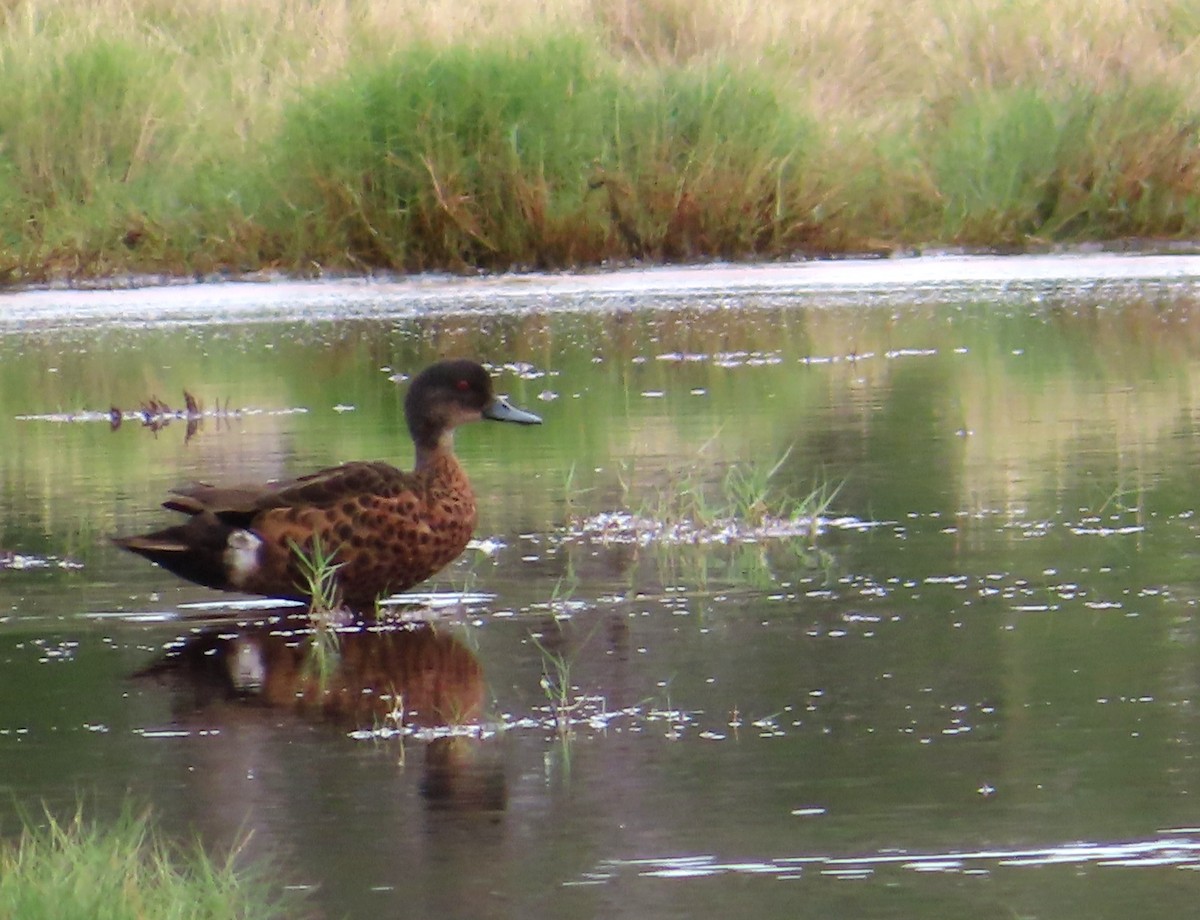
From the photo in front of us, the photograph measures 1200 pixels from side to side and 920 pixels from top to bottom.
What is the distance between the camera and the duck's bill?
779 centimetres

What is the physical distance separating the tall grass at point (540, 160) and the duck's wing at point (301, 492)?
1153 cm

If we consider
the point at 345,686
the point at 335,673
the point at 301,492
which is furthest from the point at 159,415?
the point at 345,686

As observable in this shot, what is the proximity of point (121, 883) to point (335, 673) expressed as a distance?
215 cm

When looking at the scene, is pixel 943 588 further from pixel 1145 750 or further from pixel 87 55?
pixel 87 55

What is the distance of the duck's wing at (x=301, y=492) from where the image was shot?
699 cm

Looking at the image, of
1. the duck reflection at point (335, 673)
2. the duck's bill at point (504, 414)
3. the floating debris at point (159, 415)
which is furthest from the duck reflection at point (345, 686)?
the floating debris at point (159, 415)

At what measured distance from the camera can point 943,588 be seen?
22.7 feet

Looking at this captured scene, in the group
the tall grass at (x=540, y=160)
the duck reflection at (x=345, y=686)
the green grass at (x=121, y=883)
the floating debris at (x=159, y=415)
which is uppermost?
the tall grass at (x=540, y=160)

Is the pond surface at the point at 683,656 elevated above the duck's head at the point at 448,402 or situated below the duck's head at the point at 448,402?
below

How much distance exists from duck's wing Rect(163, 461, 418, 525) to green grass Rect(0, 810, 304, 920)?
247 cm

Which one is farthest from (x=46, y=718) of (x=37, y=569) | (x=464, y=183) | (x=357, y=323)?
(x=464, y=183)

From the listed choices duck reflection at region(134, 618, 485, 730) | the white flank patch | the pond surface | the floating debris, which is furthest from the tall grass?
duck reflection at region(134, 618, 485, 730)

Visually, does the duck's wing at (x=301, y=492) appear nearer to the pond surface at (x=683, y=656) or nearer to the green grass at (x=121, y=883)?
the pond surface at (x=683, y=656)

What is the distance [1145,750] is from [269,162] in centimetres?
1492
